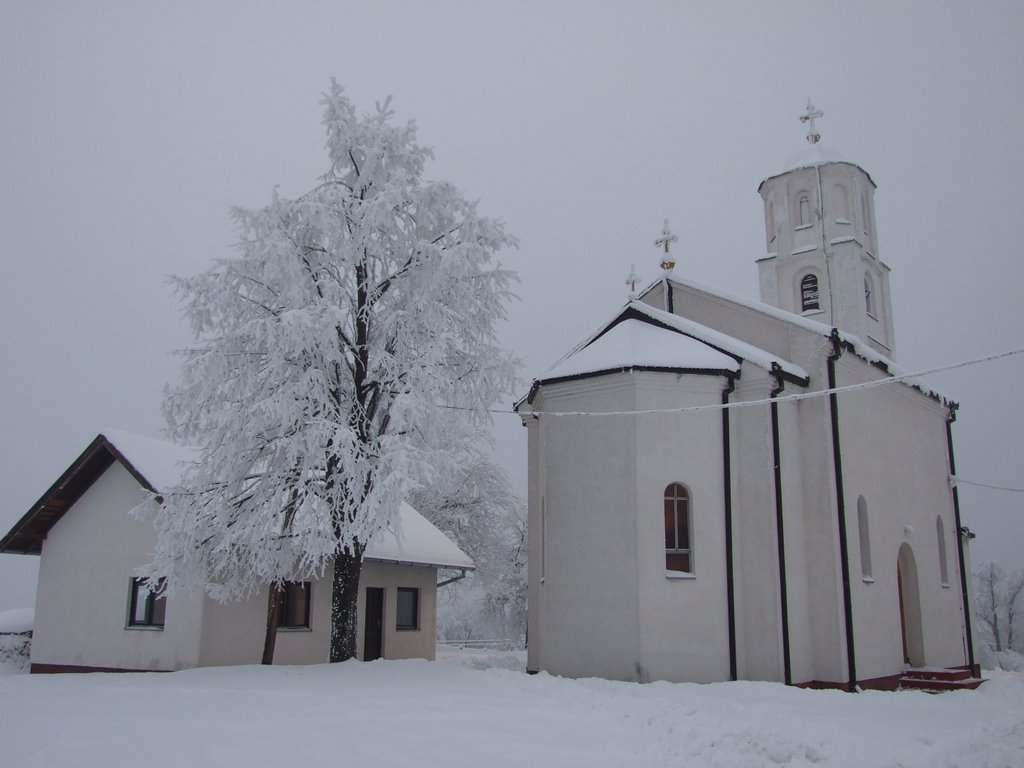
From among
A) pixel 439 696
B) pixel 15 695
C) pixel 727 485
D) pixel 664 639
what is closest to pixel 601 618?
pixel 664 639

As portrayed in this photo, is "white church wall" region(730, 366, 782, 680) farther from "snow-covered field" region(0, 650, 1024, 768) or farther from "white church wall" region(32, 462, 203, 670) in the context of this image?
"white church wall" region(32, 462, 203, 670)

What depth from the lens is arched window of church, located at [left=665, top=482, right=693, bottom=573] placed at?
49.0 ft

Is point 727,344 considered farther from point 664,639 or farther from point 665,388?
point 664,639

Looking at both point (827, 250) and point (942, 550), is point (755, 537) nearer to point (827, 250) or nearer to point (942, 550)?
point (942, 550)

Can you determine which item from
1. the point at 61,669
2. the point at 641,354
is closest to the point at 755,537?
the point at 641,354

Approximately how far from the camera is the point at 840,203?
923 inches

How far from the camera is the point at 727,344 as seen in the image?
642 inches

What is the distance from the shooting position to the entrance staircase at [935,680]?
16469mm

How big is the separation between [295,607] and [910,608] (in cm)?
1335

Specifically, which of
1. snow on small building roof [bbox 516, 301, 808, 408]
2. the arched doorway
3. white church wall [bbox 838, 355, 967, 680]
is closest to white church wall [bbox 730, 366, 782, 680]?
snow on small building roof [bbox 516, 301, 808, 408]

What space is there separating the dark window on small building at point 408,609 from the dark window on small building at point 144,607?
6.36 metres

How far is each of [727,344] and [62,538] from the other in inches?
578

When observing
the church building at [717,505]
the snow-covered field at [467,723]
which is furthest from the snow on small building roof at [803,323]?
the snow-covered field at [467,723]

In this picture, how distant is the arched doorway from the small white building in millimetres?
10967
